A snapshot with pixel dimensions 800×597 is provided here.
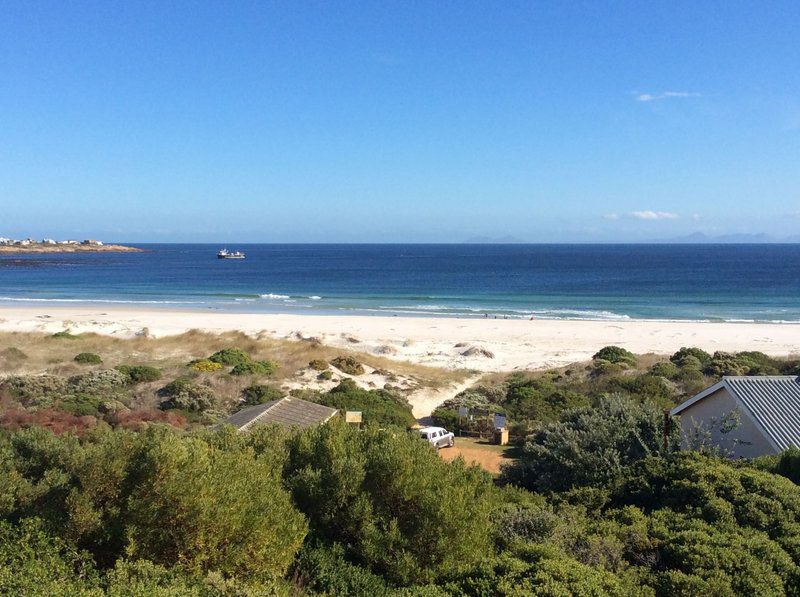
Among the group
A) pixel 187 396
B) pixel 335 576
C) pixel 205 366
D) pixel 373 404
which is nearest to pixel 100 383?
pixel 187 396

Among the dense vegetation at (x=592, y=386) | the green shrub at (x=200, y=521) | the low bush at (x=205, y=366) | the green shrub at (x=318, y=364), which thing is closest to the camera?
the green shrub at (x=200, y=521)

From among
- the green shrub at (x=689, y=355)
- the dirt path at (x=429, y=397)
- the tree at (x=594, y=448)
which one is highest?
the tree at (x=594, y=448)

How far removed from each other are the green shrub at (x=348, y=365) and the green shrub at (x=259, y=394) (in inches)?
191

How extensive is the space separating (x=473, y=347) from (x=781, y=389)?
21.5 metres

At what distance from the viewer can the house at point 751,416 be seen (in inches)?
479

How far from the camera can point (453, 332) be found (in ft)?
142

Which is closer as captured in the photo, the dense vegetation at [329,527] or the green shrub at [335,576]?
the dense vegetation at [329,527]

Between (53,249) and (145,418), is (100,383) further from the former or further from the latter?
(53,249)

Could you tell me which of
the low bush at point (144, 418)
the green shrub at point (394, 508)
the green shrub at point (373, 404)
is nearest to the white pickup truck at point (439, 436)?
the green shrub at point (373, 404)

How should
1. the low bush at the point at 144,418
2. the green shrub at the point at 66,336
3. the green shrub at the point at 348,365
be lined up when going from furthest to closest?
the green shrub at the point at 66,336 < the green shrub at the point at 348,365 < the low bush at the point at 144,418

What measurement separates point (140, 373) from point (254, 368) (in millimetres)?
4210

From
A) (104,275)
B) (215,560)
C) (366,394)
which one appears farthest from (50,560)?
(104,275)

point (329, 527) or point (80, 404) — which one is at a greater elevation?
point (329, 527)

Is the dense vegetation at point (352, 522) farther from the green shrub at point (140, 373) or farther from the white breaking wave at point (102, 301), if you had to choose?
the white breaking wave at point (102, 301)
